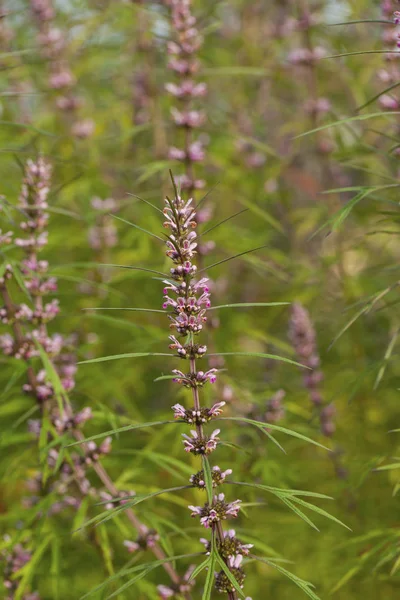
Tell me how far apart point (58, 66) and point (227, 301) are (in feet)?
6.25

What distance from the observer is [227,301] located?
4.11m

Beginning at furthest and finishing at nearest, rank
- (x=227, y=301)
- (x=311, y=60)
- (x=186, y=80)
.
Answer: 1. (x=227, y=301)
2. (x=311, y=60)
3. (x=186, y=80)

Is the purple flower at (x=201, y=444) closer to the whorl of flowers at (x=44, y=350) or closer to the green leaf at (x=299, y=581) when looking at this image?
the green leaf at (x=299, y=581)

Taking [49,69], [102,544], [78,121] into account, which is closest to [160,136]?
[78,121]

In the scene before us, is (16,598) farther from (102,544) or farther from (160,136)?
(160,136)

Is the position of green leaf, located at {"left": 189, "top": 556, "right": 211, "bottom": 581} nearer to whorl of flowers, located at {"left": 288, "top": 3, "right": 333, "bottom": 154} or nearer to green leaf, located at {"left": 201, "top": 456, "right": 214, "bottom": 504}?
green leaf, located at {"left": 201, "top": 456, "right": 214, "bottom": 504}

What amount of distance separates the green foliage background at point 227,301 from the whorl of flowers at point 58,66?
8 centimetres

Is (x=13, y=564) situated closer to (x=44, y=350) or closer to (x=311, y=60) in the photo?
(x=44, y=350)

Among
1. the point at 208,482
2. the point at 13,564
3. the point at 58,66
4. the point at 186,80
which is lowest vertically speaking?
the point at 13,564

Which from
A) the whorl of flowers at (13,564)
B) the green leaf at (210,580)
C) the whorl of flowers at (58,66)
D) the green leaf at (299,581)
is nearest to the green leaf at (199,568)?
the green leaf at (210,580)

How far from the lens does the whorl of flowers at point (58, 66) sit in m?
4.15

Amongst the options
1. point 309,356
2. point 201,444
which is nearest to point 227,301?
point 309,356

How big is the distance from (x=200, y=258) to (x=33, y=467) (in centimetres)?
119

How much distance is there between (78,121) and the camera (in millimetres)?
4410
